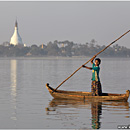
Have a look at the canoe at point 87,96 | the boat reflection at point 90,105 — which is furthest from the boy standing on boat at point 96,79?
the boat reflection at point 90,105

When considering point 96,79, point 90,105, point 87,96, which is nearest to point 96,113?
point 90,105

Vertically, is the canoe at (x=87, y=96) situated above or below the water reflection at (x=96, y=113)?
above

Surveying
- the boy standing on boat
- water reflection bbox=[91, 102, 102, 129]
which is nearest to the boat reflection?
water reflection bbox=[91, 102, 102, 129]

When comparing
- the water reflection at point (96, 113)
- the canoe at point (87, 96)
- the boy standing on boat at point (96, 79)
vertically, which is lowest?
the water reflection at point (96, 113)

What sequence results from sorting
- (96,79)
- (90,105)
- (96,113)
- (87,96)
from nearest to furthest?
(96,113) → (90,105) → (96,79) → (87,96)

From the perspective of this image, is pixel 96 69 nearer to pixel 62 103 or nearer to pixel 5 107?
pixel 62 103

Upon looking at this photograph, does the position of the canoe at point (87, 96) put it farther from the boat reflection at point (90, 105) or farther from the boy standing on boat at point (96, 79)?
the boy standing on boat at point (96, 79)

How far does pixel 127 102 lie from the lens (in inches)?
800

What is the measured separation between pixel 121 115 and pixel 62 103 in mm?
4280

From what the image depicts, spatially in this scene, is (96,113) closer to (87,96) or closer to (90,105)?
(90,105)

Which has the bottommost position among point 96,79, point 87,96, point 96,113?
point 96,113

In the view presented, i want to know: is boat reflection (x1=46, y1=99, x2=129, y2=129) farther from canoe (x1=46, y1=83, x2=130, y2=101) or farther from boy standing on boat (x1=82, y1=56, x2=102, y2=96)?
boy standing on boat (x1=82, y1=56, x2=102, y2=96)

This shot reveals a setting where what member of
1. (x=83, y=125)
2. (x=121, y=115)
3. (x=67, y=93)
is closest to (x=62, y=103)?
(x=67, y=93)

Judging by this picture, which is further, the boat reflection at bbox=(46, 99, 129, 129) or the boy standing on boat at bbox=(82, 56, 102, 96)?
the boy standing on boat at bbox=(82, 56, 102, 96)
